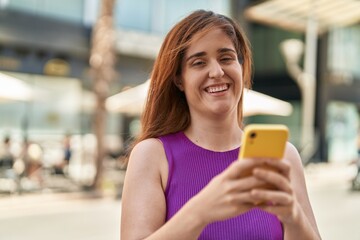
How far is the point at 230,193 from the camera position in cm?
112

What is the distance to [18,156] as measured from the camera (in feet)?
39.6

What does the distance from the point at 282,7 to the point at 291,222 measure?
1723 centimetres

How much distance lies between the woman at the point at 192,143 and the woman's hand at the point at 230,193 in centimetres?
8

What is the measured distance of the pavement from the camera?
25.1 ft

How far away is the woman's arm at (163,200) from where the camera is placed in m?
1.11

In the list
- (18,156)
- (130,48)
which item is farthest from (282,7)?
(18,156)

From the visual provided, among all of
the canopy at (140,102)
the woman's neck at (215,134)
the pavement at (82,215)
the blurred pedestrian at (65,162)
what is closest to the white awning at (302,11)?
the canopy at (140,102)

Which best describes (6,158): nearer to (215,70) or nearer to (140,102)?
(140,102)

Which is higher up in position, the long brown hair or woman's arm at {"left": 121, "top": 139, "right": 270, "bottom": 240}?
the long brown hair

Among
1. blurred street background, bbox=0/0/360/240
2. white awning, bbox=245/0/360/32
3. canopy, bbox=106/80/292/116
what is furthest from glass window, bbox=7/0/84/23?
white awning, bbox=245/0/360/32

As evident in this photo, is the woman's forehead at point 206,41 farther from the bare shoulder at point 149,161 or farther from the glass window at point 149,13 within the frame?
the glass window at point 149,13

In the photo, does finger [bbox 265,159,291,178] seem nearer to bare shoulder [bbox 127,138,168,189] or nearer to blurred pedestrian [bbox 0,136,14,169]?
bare shoulder [bbox 127,138,168,189]

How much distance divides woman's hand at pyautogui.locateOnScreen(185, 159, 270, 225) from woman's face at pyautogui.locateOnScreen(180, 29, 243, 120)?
440 millimetres

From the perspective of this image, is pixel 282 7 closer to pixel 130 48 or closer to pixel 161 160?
pixel 130 48
